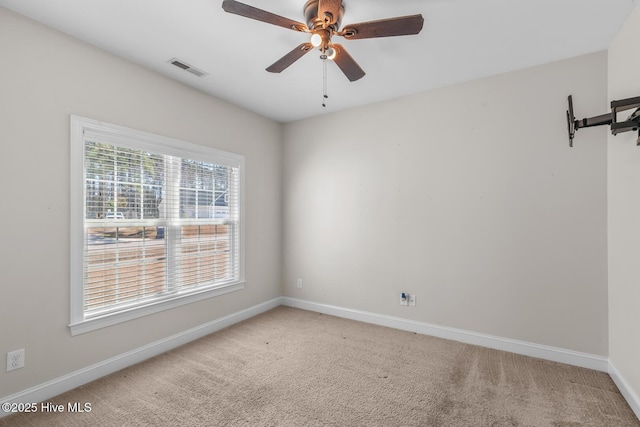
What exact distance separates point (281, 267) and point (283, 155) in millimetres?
1644

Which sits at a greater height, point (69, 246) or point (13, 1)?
point (13, 1)

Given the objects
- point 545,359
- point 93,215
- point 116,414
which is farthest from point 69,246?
point 545,359

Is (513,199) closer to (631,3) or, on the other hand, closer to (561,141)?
(561,141)

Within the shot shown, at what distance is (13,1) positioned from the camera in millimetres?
→ 1882

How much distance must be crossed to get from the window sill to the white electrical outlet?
0.28 meters

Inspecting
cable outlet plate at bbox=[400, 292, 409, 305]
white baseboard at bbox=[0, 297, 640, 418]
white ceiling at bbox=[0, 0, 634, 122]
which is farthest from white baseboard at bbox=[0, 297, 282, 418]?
white ceiling at bbox=[0, 0, 634, 122]

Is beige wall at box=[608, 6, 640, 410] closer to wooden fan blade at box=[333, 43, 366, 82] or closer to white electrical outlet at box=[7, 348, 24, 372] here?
wooden fan blade at box=[333, 43, 366, 82]

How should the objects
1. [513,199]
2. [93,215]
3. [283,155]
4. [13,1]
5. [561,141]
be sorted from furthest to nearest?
1. [283,155]
2. [513,199]
3. [561,141]
4. [93,215]
5. [13,1]

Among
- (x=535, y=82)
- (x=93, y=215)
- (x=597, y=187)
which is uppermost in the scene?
(x=535, y=82)

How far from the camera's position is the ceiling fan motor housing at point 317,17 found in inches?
66.4

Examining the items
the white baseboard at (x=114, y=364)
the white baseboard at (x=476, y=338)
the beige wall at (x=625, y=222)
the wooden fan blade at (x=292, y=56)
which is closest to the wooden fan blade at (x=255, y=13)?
the wooden fan blade at (x=292, y=56)

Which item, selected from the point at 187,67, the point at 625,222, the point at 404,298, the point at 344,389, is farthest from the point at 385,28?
the point at 404,298

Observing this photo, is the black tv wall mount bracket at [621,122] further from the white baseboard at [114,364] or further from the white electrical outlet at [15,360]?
the white electrical outlet at [15,360]

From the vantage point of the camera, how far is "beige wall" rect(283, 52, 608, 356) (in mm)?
2502
